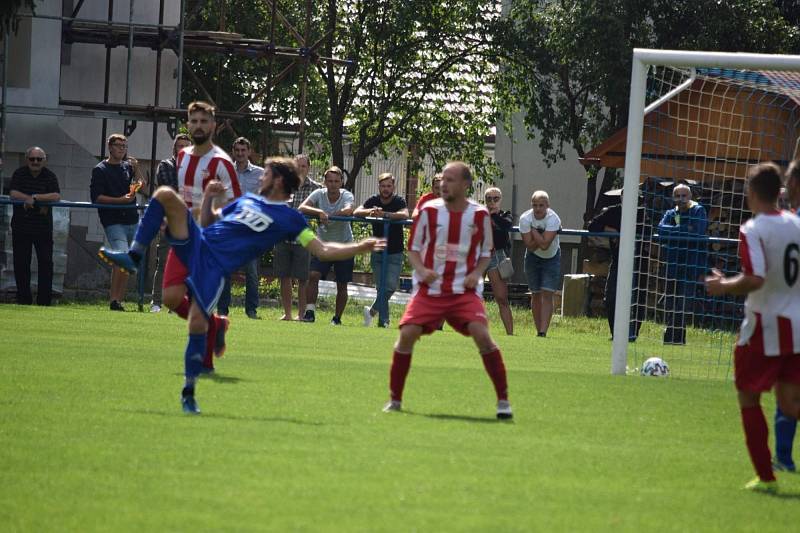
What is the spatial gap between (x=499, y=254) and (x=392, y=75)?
21902 mm

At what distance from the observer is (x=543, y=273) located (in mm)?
17969

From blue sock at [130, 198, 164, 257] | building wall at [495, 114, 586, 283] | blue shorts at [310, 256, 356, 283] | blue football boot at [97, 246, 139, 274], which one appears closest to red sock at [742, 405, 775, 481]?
blue sock at [130, 198, 164, 257]

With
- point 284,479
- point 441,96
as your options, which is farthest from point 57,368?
point 441,96

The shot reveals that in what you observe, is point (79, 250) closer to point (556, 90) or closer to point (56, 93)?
point (56, 93)

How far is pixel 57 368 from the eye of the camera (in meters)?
11.0

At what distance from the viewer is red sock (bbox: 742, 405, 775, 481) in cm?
722

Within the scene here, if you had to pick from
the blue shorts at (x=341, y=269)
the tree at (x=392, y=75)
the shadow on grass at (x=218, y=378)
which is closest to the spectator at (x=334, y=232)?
the blue shorts at (x=341, y=269)

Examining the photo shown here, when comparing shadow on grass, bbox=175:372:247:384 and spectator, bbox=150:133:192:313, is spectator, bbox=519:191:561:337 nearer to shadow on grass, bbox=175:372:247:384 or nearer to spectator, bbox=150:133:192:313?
spectator, bbox=150:133:192:313

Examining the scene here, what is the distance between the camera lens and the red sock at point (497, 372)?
952cm

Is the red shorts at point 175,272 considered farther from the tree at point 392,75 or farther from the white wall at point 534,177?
the white wall at point 534,177

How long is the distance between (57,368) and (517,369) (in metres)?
4.46

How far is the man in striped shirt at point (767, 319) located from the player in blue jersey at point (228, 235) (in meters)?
2.79

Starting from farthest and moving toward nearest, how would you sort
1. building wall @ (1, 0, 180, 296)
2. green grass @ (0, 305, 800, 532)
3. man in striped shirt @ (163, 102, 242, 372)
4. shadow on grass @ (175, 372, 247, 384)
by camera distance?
building wall @ (1, 0, 180, 296), man in striped shirt @ (163, 102, 242, 372), shadow on grass @ (175, 372, 247, 384), green grass @ (0, 305, 800, 532)

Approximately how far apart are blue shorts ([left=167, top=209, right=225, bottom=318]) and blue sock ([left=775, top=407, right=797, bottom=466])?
3748mm
